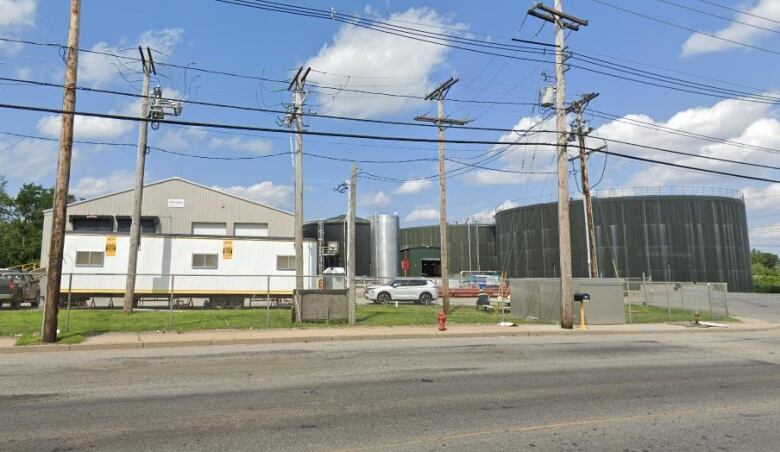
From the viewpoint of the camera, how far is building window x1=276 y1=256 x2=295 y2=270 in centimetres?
2661

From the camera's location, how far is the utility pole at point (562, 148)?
19.0m

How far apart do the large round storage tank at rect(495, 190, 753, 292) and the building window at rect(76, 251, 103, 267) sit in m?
40.6

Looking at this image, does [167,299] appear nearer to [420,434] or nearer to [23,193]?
[420,434]

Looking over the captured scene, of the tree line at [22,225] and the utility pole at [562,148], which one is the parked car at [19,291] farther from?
the tree line at [22,225]

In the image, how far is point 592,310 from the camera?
2083 centimetres

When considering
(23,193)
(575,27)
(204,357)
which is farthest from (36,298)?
(23,193)

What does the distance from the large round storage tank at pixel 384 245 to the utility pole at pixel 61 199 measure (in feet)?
149

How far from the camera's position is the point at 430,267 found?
67.8m

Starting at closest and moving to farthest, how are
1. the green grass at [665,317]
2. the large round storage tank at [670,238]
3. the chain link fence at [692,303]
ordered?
the green grass at [665,317] < the chain link fence at [692,303] < the large round storage tank at [670,238]

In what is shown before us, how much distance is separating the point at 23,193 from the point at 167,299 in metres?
67.1

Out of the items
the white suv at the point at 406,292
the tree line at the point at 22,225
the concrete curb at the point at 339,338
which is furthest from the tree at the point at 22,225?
the concrete curb at the point at 339,338

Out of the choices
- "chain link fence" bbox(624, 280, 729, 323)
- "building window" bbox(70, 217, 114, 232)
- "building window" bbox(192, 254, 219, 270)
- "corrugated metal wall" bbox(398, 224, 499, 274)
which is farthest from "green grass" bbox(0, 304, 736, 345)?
"corrugated metal wall" bbox(398, 224, 499, 274)

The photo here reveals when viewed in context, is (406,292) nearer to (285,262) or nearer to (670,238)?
(285,262)

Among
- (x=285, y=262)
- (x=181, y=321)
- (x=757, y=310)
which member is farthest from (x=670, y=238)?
(x=181, y=321)
